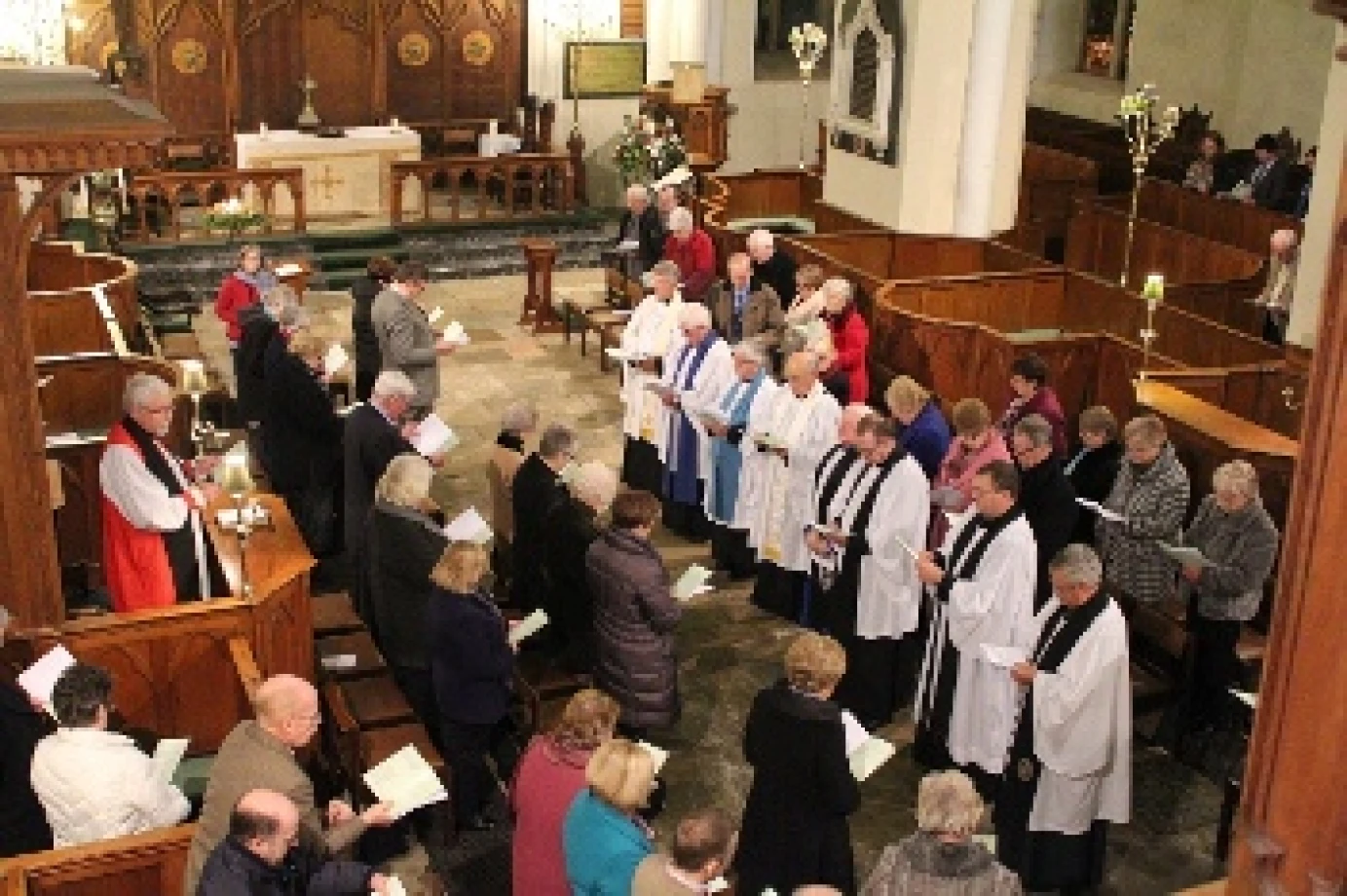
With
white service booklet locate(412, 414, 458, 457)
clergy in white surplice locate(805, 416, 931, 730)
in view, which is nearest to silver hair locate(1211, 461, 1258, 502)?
clergy in white surplice locate(805, 416, 931, 730)

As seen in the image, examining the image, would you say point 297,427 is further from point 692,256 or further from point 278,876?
point 278,876

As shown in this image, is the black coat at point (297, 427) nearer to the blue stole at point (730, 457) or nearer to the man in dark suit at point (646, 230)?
the blue stole at point (730, 457)

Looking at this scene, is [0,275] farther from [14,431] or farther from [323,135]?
[323,135]

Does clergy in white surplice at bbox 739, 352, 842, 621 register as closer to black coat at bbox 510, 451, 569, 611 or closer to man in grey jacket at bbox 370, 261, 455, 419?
black coat at bbox 510, 451, 569, 611

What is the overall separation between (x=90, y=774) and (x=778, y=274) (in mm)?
8406

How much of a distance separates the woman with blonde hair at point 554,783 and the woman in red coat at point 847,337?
5.84 metres

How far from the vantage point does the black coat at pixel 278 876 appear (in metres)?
4.55

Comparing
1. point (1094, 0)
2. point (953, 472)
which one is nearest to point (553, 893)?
point (953, 472)

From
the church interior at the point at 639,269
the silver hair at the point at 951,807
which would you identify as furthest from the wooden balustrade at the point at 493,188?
the silver hair at the point at 951,807

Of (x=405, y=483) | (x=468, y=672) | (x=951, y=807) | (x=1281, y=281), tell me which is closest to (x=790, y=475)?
(x=405, y=483)

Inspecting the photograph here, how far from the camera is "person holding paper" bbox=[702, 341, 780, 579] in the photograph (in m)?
9.64

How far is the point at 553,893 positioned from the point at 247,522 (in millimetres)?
3134

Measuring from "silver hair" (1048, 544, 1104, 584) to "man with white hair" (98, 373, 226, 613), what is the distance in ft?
13.5

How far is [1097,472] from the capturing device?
8.66 metres
